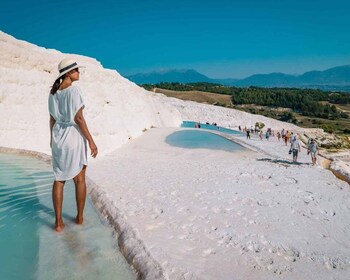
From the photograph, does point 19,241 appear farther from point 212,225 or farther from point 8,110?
point 8,110

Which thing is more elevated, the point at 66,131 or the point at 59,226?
the point at 66,131

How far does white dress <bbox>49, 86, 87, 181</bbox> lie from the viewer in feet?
15.8

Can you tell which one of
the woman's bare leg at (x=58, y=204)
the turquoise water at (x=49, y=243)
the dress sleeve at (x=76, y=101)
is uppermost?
the dress sleeve at (x=76, y=101)

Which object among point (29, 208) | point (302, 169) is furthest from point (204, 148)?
point (29, 208)

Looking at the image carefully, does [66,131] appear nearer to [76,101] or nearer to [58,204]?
[76,101]

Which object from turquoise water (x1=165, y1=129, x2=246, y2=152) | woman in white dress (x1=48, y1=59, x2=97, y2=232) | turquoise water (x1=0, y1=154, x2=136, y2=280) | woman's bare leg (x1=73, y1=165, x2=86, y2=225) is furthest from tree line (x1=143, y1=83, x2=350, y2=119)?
woman in white dress (x1=48, y1=59, x2=97, y2=232)

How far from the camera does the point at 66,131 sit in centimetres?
489

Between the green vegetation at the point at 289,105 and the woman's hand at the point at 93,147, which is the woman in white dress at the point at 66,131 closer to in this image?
the woman's hand at the point at 93,147

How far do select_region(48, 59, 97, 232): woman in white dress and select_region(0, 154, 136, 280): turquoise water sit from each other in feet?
1.15

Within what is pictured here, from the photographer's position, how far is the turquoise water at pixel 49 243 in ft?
12.6

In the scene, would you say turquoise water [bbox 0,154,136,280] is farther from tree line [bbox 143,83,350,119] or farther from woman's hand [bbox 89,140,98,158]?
tree line [bbox 143,83,350,119]

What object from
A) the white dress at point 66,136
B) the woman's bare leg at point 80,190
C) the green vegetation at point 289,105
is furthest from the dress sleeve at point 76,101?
the green vegetation at point 289,105

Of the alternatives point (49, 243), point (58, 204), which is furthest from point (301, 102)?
point (49, 243)

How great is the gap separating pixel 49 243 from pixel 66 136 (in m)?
1.35
